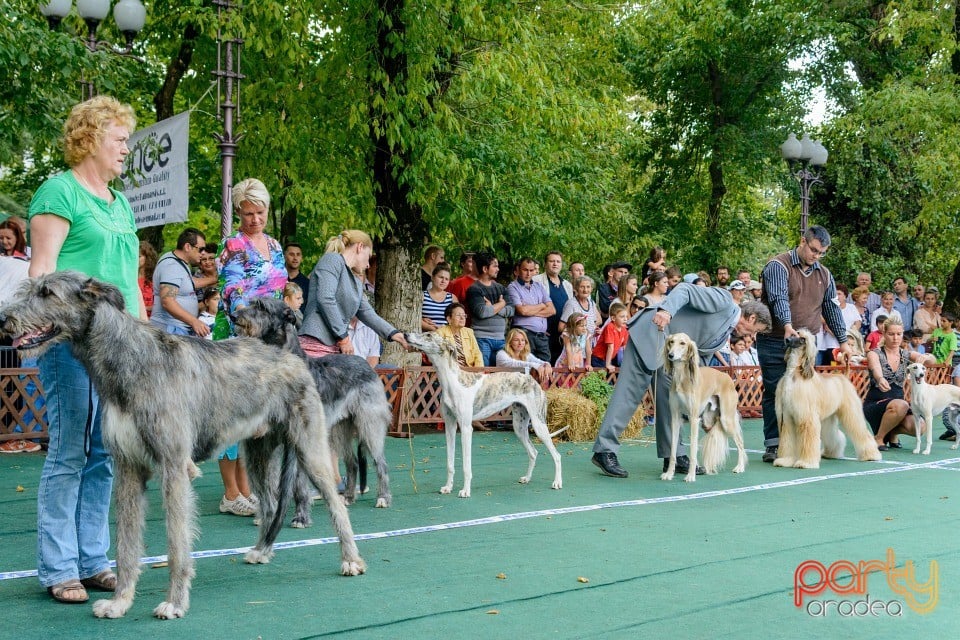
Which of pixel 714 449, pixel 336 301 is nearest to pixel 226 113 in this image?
pixel 336 301

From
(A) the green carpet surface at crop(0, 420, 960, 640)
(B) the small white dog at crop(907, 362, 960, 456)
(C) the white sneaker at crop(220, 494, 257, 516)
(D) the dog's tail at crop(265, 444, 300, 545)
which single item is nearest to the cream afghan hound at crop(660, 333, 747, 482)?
(A) the green carpet surface at crop(0, 420, 960, 640)

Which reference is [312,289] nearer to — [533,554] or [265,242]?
[265,242]

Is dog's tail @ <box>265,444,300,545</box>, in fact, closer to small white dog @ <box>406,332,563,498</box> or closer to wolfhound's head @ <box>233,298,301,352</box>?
wolfhound's head @ <box>233,298,301,352</box>

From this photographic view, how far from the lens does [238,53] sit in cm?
1170

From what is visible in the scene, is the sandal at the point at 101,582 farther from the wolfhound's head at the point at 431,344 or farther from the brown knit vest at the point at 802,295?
the brown knit vest at the point at 802,295

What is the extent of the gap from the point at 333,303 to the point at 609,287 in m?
7.92

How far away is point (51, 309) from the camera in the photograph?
4.23 meters

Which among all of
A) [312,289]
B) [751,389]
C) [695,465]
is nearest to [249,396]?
[312,289]

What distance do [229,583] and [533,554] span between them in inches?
67.9

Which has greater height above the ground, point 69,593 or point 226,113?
point 226,113

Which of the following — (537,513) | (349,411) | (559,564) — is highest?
(349,411)

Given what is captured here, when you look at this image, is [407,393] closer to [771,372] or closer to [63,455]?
[771,372]

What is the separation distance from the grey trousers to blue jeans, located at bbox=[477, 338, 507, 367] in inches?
143

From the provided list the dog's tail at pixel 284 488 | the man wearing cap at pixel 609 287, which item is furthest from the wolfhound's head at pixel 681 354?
the man wearing cap at pixel 609 287
